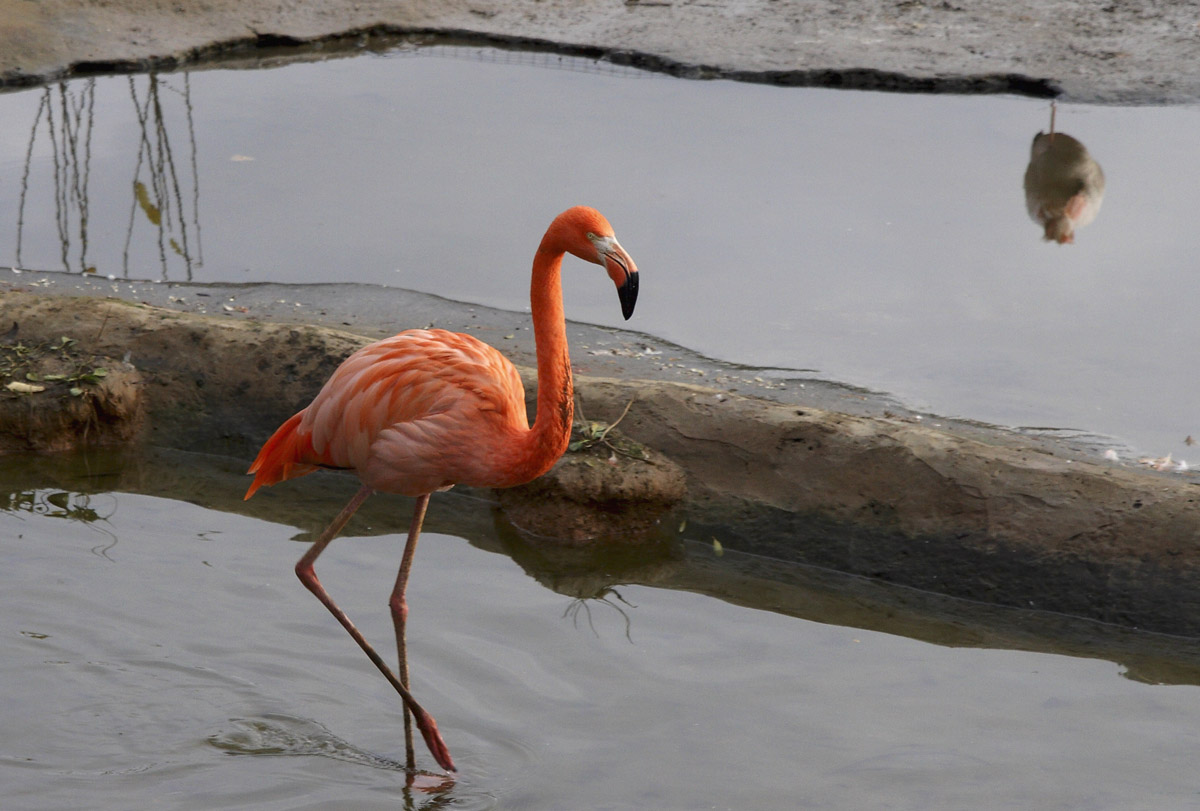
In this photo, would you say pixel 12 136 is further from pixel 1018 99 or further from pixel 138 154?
pixel 1018 99

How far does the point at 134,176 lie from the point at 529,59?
329 cm

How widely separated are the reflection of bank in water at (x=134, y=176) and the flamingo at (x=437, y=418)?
2.88 m

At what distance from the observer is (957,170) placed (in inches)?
305

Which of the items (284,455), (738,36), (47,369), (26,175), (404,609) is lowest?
(404,609)

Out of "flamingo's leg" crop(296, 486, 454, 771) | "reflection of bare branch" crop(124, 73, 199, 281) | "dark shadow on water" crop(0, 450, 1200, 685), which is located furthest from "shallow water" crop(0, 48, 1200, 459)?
"flamingo's leg" crop(296, 486, 454, 771)

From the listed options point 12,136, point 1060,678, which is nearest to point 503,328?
point 1060,678

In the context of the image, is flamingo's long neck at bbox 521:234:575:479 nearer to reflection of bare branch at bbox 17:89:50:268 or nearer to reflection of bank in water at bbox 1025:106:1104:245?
reflection of bare branch at bbox 17:89:50:268

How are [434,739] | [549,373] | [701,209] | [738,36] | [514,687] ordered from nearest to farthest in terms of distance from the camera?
[549,373]
[434,739]
[514,687]
[701,209]
[738,36]

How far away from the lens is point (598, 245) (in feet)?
10.2

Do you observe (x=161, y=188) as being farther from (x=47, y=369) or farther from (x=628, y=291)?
(x=628, y=291)

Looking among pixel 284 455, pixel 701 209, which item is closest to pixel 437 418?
pixel 284 455

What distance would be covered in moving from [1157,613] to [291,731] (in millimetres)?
2706

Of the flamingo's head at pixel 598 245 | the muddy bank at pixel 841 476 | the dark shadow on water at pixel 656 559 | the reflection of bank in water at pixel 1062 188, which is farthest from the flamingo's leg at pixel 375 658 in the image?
the reflection of bank in water at pixel 1062 188

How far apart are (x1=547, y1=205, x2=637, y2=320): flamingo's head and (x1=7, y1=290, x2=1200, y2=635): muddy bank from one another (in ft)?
5.37
